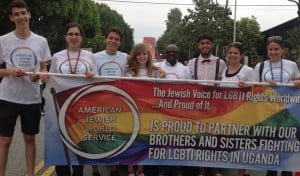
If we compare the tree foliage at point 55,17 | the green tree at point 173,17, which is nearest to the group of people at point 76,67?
the tree foliage at point 55,17

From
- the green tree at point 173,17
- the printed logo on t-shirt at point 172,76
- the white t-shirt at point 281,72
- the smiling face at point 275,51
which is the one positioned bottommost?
the printed logo on t-shirt at point 172,76

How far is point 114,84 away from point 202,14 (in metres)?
43.1

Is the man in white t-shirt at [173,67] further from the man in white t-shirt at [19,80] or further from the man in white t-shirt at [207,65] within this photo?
the man in white t-shirt at [19,80]

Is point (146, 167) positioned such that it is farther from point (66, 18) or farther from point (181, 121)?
point (66, 18)

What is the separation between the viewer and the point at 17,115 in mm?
5242

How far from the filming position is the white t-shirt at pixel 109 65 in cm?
600

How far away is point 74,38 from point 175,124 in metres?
1.54

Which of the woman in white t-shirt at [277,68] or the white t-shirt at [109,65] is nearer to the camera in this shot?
the woman in white t-shirt at [277,68]

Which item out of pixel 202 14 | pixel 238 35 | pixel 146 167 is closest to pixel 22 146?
pixel 146 167

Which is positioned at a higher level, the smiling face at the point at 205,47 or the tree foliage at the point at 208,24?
the tree foliage at the point at 208,24

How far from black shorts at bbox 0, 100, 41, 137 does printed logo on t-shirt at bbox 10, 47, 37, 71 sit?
0.42 metres

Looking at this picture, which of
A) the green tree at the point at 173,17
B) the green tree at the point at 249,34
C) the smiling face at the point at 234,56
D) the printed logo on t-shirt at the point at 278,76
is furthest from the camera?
the green tree at the point at 173,17

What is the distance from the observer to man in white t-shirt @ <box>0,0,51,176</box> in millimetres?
5156

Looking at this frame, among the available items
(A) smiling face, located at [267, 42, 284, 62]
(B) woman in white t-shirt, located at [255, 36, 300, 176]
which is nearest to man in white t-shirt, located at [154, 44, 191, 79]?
(B) woman in white t-shirt, located at [255, 36, 300, 176]
